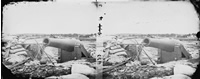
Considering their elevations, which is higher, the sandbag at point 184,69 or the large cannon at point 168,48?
the large cannon at point 168,48

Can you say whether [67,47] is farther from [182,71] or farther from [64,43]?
[182,71]

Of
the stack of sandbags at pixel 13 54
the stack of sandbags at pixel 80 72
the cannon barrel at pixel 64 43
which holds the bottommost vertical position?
the stack of sandbags at pixel 80 72

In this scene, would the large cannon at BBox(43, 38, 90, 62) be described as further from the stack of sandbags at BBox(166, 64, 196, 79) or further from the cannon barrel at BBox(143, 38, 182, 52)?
the stack of sandbags at BBox(166, 64, 196, 79)

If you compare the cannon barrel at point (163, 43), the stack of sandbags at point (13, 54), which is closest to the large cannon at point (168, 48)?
the cannon barrel at point (163, 43)

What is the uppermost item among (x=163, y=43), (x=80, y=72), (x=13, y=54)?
(x=163, y=43)

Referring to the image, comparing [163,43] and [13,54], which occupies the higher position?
[163,43]

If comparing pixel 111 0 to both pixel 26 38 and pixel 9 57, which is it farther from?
pixel 9 57

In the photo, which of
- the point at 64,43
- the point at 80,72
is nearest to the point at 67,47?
the point at 64,43

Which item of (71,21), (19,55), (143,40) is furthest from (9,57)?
(143,40)

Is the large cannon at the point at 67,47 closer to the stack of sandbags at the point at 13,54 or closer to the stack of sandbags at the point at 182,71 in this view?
the stack of sandbags at the point at 13,54
